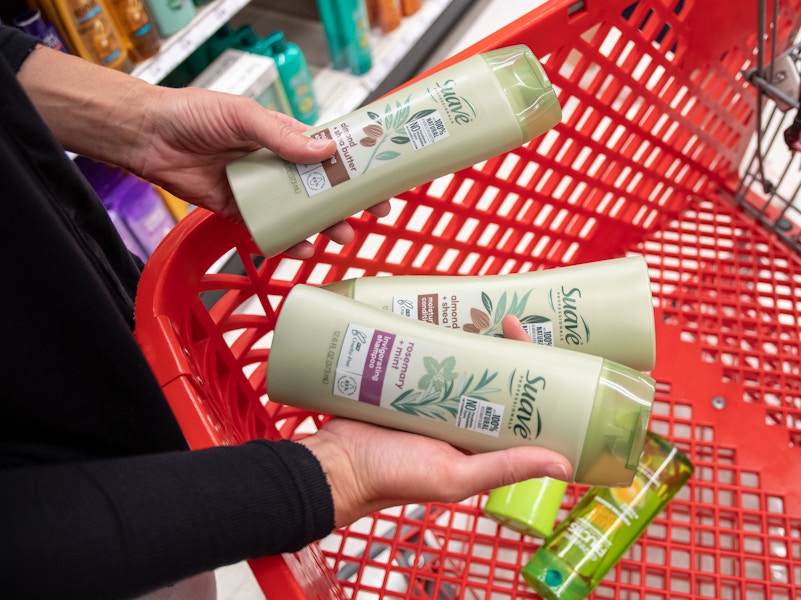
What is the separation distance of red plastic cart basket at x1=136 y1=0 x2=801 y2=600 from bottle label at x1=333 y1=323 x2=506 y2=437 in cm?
9

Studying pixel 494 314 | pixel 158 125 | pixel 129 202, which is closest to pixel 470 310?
pixel 494 314

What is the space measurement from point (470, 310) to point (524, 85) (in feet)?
0.73

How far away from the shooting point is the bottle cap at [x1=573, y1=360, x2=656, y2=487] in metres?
0.54

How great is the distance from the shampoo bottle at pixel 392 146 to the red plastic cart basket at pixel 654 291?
2.1 inches

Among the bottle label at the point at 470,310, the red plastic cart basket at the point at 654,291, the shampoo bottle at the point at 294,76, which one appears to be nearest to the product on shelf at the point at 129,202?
the shampoo bottle at the point at 294,76

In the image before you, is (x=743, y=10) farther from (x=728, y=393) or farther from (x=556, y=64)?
(x=728, y=393)

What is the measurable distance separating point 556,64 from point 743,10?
10.8 inches

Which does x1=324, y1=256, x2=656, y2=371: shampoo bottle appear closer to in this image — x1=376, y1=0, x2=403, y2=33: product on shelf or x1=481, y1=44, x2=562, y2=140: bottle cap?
x1=481, y1=44, x2=562, y2=140: bottle cap

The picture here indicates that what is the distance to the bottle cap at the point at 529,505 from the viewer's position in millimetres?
809

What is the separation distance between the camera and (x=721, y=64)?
0.87m

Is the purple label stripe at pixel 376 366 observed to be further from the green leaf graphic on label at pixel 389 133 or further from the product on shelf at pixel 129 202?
the product on shelf at pixel 129 202

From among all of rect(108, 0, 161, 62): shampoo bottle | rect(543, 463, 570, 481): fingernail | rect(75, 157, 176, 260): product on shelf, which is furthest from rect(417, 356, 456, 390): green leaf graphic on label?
rect(108, 0, 161, 62): shampoo bottle

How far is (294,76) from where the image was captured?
1395mm

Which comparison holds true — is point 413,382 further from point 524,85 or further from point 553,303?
point 524,85
